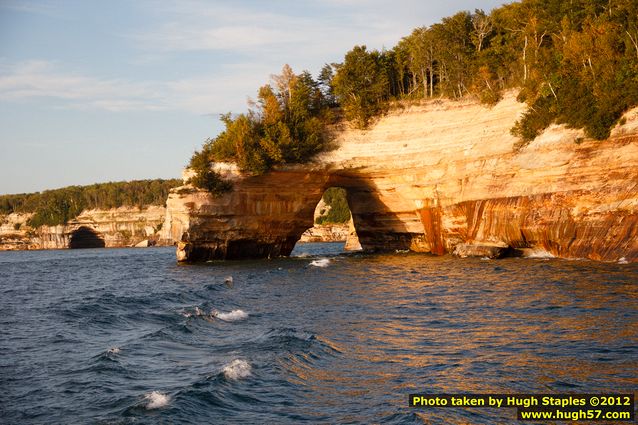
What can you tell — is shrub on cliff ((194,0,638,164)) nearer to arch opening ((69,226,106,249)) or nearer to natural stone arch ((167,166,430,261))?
natural stone arch ((167,166,430,261))

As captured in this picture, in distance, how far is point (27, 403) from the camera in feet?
50.1

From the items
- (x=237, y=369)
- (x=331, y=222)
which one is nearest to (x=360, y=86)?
(x=237, y=369)

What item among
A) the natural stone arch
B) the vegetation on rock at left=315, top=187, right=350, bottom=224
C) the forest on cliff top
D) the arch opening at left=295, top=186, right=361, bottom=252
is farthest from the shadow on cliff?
the vegetation on rock at left=315, top=187, right=350, bottom=224

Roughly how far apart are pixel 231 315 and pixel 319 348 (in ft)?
25.9

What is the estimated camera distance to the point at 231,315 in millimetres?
26812

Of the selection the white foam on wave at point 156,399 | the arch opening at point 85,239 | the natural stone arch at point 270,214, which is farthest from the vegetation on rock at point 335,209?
the white foam on wave at point 156,399

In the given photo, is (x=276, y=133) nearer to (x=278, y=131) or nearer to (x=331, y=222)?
(x=278, y=131)

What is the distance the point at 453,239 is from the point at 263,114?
2066 cm

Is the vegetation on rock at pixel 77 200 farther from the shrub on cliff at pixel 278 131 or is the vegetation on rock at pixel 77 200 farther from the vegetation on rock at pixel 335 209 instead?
the shrub on cliff at pixel 278 131

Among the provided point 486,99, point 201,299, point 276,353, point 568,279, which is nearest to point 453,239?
point 486,99

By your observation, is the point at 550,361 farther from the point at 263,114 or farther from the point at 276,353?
the point at 263,114

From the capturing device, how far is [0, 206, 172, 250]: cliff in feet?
513

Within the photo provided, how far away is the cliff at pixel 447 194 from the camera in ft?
125

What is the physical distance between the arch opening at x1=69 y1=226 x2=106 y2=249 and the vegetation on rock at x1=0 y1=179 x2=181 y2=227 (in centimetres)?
430
